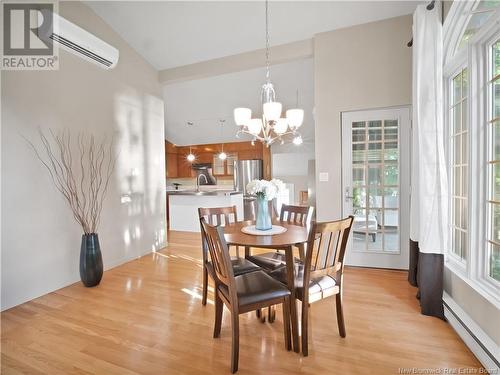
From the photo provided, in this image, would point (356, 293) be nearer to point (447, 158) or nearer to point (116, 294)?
point (447, 158)

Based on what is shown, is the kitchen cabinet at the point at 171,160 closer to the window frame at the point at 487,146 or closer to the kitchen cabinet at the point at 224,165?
the kitchen cabinet at the point at 224,165

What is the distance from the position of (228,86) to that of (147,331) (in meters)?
4.38

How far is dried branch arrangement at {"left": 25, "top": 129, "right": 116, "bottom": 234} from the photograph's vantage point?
278 centimetres

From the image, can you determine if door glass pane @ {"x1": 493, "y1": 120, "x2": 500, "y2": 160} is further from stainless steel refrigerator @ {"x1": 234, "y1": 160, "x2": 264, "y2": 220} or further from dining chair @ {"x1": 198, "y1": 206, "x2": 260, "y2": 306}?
stainless steel refrigerator @ {"x1": 234, "y1": 160, "x2": 264, "y2": 220}

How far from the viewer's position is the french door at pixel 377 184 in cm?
314

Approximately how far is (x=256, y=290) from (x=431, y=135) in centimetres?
191

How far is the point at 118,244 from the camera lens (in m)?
3.57

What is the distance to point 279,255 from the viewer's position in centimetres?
248

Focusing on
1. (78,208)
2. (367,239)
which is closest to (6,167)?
(78,208)

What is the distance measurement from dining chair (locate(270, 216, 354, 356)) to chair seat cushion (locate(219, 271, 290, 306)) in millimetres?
139

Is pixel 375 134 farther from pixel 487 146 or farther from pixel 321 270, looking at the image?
pixel 321 270

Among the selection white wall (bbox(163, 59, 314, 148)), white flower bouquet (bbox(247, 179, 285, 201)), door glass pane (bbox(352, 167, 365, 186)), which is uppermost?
white wall (bbox(163, 59, 314, 148))

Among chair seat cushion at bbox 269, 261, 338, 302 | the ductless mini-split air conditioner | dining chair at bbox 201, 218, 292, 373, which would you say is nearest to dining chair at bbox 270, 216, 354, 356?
chair seat cushion at bbox 269, 261, 338, 302

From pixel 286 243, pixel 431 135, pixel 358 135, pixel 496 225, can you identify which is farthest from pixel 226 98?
pixel 496 225
